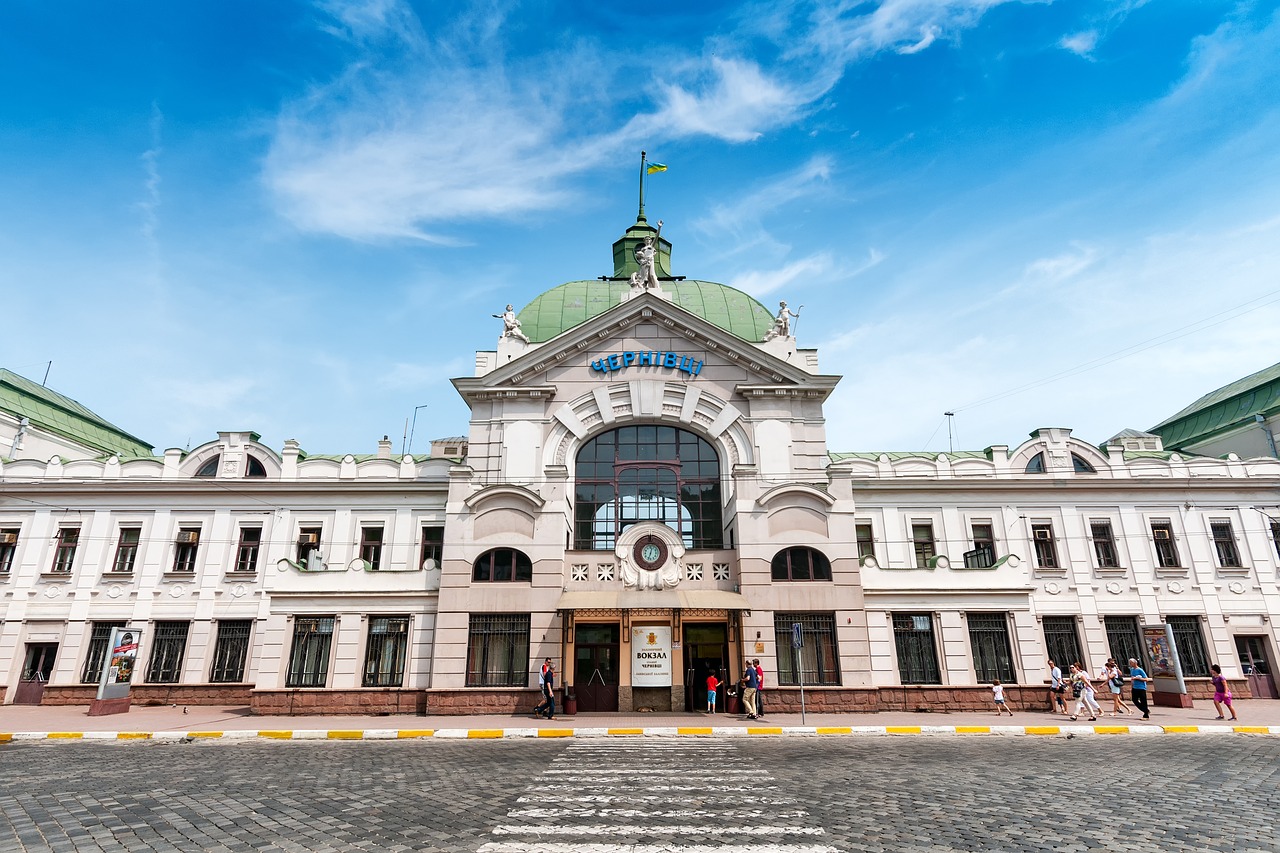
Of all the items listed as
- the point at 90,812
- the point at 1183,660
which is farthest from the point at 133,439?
the point at 1183,660

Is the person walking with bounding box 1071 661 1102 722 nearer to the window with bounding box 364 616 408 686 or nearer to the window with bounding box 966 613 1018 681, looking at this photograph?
the window with bounding box 966 613 1018 681

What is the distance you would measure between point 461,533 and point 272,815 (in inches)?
674

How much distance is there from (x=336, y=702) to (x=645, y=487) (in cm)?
1412

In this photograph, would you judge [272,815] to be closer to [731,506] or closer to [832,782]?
[832,782]

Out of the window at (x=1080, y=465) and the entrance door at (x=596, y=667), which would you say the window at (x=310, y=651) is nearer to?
the entrance door at (x=596, y=667)

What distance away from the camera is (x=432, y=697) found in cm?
2498

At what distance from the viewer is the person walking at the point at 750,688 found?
23.3 meters

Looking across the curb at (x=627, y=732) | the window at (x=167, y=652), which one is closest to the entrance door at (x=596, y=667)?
the curb at (x=627, y=732)

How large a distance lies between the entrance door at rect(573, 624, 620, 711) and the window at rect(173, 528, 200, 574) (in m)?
19.5

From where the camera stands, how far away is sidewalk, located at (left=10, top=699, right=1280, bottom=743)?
19.9 meters

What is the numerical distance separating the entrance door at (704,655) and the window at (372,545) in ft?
50.2

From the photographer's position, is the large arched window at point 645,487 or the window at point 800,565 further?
the large arched window at point 645,487

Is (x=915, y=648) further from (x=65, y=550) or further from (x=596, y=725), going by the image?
(x=65, y=550)

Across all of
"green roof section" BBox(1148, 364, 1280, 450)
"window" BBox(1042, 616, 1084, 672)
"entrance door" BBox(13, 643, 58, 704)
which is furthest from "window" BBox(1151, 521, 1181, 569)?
"entrance door" BBox(13, 643, 58, 704)
